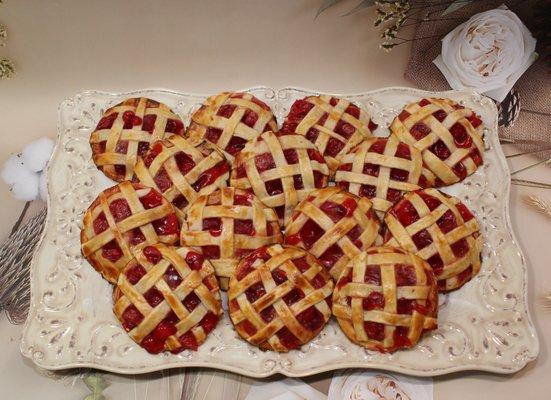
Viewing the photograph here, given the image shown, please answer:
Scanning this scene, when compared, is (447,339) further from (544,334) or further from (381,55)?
(381,55)

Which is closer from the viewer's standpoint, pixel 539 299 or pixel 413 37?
pixel 539 299

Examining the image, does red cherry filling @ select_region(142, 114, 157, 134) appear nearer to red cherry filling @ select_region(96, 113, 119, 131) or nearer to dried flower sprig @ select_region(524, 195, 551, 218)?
red cherry filling @ select_region(96, 113, 119, 131)

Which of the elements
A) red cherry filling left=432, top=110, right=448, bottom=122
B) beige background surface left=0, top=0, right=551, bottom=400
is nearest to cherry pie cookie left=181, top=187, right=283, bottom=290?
red cherry filling left=432, top=110, right=448, bottom=122

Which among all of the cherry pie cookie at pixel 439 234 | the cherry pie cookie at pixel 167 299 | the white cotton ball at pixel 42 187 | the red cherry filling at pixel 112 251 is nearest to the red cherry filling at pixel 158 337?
the cherry pie cookie at pixel 167 299

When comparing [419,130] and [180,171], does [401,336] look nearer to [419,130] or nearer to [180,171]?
[419,130]

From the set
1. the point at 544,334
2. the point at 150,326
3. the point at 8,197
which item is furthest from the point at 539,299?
the point at 8,197

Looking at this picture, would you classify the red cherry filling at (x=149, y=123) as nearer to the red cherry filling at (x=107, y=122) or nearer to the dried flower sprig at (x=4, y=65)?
the red cherry filling at (x=107, y=122)
